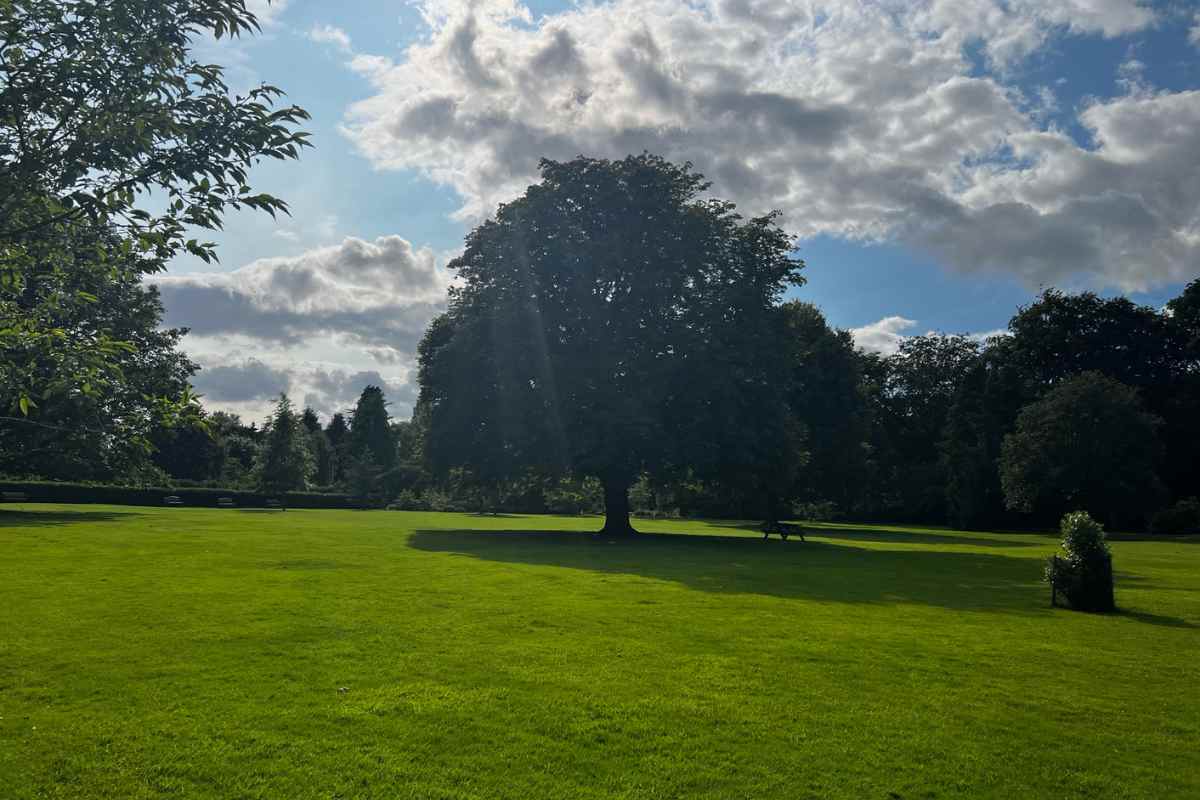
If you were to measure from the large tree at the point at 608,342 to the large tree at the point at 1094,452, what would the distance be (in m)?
34.6

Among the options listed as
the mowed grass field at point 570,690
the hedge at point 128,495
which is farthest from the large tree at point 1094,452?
→ the hedge at point 128,495

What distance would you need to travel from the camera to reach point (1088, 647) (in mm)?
13047

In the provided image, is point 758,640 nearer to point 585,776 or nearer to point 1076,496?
point 585,776

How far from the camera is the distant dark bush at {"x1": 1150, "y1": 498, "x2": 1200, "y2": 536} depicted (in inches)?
2458

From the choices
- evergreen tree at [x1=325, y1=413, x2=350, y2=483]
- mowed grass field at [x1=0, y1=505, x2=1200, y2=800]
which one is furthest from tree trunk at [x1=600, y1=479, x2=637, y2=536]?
evergreen tree at [x1=325, y1=413, x2=350, y2=483]

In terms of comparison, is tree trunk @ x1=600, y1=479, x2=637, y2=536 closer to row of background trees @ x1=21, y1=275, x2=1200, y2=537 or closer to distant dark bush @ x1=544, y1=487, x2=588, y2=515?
row of background trees @ x1=21, y1=275, x2=1200, y2=537

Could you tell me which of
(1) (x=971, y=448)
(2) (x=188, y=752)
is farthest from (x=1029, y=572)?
(1) (x=971, y=448)

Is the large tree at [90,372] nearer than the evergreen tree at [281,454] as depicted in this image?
Yes

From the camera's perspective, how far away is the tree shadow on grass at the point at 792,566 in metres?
19.1

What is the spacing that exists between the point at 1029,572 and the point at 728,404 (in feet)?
47.3

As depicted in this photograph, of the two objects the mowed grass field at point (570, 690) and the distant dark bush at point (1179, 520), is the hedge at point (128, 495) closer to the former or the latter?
the mowed grass field at point (570, 690)

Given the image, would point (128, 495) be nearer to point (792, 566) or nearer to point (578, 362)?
point (578, 362)

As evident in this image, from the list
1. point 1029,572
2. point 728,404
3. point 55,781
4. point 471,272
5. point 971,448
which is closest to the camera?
point 55,781

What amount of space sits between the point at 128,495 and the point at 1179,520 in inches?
3249
